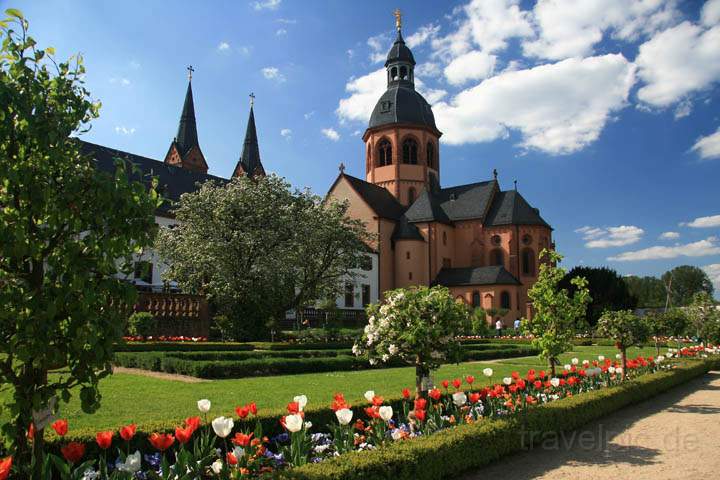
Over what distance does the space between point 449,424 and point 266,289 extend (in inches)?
797

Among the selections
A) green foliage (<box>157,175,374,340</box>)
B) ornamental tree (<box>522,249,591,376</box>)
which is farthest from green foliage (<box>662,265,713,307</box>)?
ornamental tree (<box>522,249,591,376</box>)

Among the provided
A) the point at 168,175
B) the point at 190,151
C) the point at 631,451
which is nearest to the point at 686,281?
the point at 190,151

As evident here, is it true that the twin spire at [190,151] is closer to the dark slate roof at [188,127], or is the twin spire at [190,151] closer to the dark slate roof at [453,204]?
the dark slate roof at [188,127]

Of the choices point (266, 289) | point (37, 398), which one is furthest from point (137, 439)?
point (266, 289)

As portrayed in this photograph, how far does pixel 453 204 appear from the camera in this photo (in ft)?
199

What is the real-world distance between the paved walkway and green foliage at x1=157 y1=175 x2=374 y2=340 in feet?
61.5

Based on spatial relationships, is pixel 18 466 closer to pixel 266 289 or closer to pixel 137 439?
pixel 137 439

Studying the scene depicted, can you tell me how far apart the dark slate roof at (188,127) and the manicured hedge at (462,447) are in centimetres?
6343

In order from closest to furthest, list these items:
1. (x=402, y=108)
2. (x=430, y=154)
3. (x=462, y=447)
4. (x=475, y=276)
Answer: (x=462, y=447) → (x=475, y=276) → (x=402, y=108) → (x=430, y=154)

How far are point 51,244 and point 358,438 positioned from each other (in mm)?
3889

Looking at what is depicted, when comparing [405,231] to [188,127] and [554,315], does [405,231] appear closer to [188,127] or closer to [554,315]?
[188,127]

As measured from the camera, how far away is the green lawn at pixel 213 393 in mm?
8500

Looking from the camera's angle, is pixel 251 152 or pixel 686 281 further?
pixel 686 281

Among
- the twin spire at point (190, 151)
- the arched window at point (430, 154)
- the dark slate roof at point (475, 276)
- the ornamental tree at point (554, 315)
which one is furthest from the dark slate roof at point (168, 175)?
the ornamental tree at point (554, 315)
